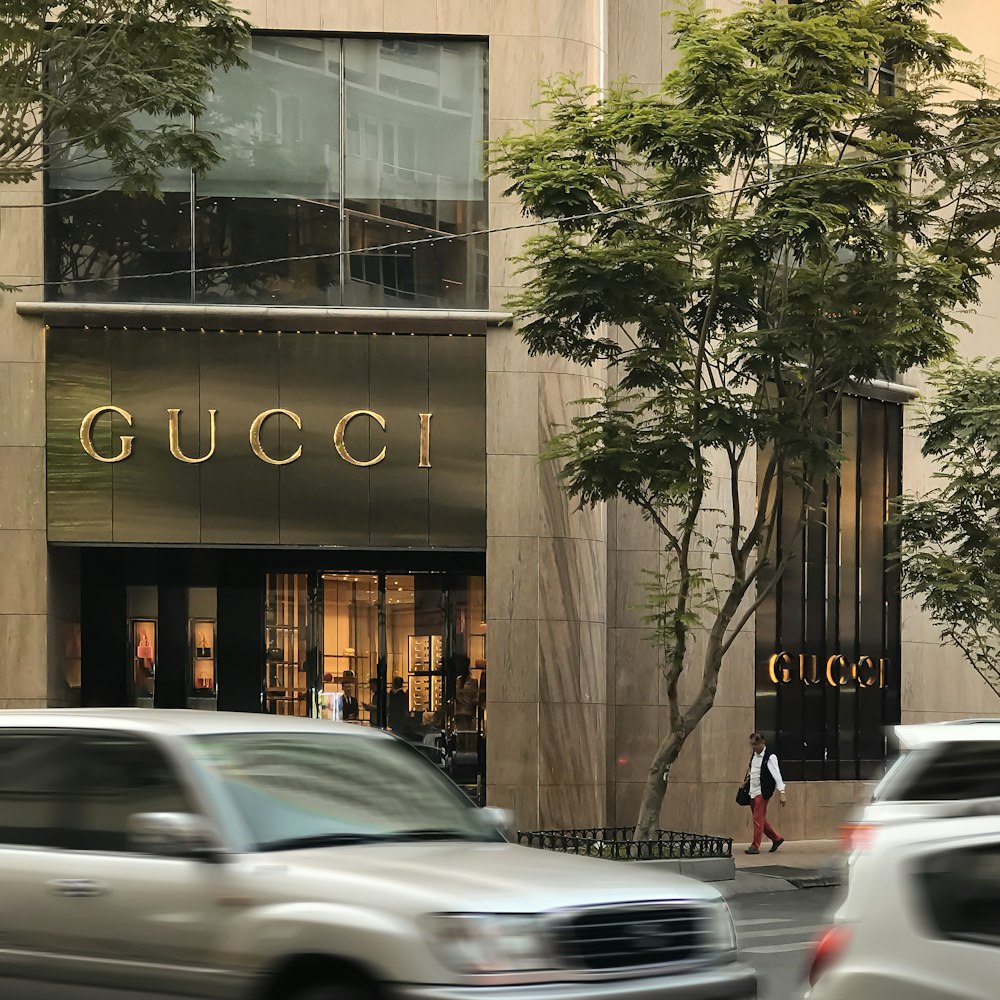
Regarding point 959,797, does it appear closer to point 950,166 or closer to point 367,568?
point 950,166

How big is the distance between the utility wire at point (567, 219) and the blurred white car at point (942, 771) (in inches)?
443

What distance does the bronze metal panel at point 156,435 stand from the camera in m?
22.2

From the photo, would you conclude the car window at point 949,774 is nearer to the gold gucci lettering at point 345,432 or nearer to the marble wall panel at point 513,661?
the marble wall panel at point 513,661

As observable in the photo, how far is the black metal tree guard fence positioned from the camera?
1858cm

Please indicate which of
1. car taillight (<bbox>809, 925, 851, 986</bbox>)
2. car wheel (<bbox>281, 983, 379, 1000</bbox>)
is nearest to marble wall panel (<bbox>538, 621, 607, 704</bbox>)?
car wheel (<bbox>281, 983, 379, 1000</bbox>)

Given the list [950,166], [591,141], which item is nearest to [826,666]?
[950,166]

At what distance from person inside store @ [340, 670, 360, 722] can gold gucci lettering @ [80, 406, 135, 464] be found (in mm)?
4783

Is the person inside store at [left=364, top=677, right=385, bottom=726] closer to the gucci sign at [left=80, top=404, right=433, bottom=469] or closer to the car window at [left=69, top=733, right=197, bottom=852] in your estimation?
the gucci sign at [left=80, top=404, right=433, bottom=469]

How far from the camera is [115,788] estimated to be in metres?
6.66

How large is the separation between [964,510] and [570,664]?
6585 mm

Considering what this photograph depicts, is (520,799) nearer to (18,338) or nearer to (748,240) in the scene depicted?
(748,240)

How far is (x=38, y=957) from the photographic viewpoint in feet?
21.4

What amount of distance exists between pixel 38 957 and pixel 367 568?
18.3 m

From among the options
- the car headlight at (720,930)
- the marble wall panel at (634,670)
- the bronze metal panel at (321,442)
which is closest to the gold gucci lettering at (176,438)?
the bronze metal panel at (321,442)
